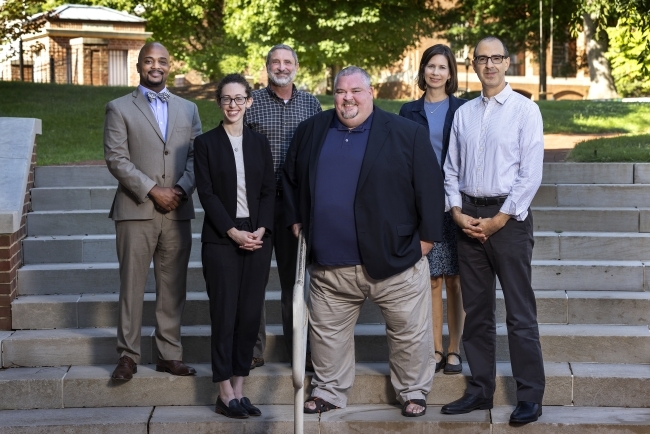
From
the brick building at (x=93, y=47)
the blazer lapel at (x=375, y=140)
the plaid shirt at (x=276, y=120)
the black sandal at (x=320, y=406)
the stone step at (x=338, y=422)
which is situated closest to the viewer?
the blazer lapel at (x=375, y=140)

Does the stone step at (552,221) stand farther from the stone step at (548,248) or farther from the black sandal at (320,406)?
the black sandal at (320,406)

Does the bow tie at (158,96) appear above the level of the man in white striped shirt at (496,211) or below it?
above

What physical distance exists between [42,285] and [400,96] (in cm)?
4374

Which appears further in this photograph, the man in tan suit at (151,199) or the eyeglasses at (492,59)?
the man in tan suit at (151,199)

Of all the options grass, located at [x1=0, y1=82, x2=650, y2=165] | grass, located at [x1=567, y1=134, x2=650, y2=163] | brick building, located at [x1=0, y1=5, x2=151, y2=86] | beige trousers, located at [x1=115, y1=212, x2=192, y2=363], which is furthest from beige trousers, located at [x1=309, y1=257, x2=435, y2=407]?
brick building, located at [x1=0, y1=5, x2=151, y2=86]

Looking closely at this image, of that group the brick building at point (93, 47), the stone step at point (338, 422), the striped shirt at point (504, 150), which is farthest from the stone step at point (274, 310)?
the brick building at point (93, 47)

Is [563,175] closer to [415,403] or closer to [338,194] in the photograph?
[415,403]

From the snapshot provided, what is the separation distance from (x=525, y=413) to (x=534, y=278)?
1742 millimetres

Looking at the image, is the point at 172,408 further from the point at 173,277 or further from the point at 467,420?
the point at 467,420

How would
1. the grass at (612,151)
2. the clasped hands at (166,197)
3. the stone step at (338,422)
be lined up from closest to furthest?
the stone step at (338,422)
the clasped hands at (166,197)
the grass at (612,151)


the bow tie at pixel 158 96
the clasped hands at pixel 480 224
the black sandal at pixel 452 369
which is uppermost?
the bow tie at pixel 158 96

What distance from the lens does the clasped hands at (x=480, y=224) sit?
225 inches

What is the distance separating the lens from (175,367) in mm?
6379

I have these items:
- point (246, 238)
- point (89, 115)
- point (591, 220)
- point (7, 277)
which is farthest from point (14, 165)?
point (89, 115)
